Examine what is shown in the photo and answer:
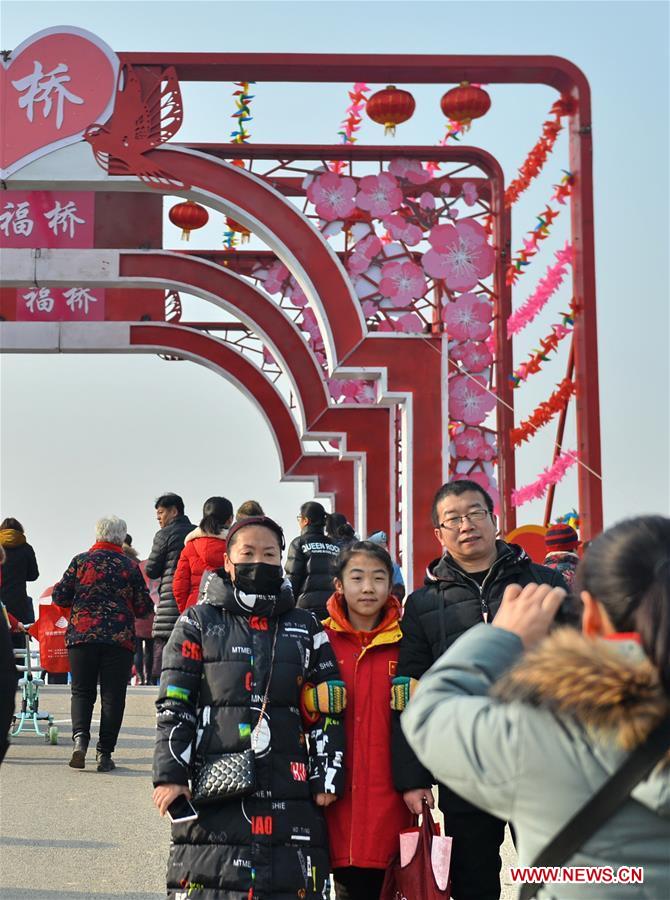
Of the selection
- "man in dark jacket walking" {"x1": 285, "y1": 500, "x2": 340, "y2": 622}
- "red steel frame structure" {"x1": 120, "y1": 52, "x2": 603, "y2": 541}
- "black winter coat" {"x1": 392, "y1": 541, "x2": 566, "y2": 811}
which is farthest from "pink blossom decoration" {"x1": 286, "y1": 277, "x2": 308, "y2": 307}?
"black winter coat" {"x1": 392, "y1": 541, "x2": 566, "y2": 811}

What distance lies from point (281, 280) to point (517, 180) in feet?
13.1

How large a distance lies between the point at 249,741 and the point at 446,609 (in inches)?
35.2

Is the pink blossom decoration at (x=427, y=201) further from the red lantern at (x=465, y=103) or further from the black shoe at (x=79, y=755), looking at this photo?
the black shoe at (x=79, y=755)

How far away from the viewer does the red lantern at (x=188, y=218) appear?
16.8 meters

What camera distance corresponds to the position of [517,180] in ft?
47.5

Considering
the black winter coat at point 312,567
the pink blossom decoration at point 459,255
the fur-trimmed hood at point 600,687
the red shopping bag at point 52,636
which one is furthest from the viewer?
the pink blossom decoration at point 459,255

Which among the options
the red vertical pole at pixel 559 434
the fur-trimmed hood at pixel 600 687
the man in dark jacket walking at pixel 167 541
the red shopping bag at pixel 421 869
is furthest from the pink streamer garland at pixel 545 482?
the fur-trimmed hood at pixel 600 687

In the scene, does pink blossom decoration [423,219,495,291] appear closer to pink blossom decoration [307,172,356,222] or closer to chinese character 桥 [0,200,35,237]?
pink blossom decoration [307,172,356,222]

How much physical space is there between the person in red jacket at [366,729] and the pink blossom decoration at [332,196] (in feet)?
30.9

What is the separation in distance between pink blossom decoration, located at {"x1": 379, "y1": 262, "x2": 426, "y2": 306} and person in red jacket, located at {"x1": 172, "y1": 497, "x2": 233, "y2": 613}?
540 cm

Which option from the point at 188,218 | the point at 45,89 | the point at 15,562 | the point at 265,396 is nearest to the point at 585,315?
the point at 45,89

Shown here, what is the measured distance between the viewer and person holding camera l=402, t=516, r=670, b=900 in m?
Result: 2.02

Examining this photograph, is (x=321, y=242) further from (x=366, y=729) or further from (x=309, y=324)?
(x=366, y=729)

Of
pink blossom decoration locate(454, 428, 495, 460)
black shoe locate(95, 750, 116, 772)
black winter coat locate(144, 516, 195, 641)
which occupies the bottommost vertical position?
black shoe locate(95, 750, 116, 772)
